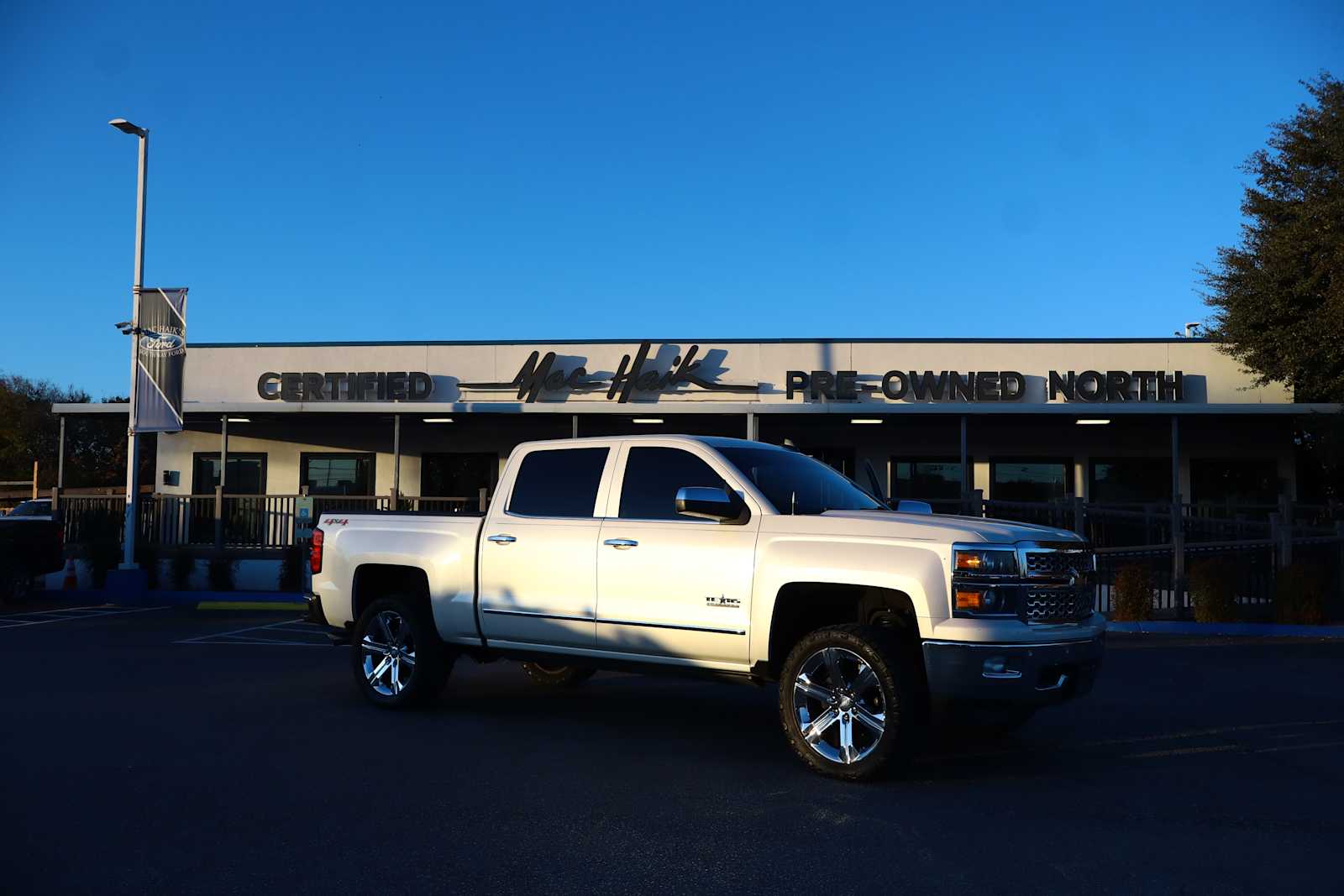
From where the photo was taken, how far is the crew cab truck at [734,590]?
6172 millimetres

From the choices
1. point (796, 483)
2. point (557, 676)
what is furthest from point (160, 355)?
point (796, 483)

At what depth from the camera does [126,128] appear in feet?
61.8

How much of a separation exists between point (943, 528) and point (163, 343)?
16501mm

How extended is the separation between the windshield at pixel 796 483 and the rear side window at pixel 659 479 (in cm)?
21

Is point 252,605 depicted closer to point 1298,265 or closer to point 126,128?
point 126,128

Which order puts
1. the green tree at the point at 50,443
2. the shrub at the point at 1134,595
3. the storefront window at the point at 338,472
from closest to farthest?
the shrub at the point at 1134,595, the storefront window at the point at 338,472, the green tree at the point at 50,443

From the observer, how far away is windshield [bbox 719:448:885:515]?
725 cm

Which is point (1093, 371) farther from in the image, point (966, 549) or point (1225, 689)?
point (966, 549)

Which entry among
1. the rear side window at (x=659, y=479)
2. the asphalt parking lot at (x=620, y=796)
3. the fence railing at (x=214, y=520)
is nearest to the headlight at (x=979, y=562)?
the asphalt parking lot at (x=620, y=796)

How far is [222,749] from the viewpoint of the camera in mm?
6938

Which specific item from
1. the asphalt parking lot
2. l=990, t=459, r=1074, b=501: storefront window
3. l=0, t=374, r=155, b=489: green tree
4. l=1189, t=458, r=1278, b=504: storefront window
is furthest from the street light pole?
l=0, t=374, r=155, b=489: green tree

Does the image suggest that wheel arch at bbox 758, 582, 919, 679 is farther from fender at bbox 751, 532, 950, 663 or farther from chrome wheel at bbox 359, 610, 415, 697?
chrome wheel at bbox 359, 610, 415, 697

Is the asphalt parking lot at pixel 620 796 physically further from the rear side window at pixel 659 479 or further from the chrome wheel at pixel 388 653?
the rear side window at pixel 659 479

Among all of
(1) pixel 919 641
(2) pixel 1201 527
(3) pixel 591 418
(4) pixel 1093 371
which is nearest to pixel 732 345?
(3) pixel 591 418
